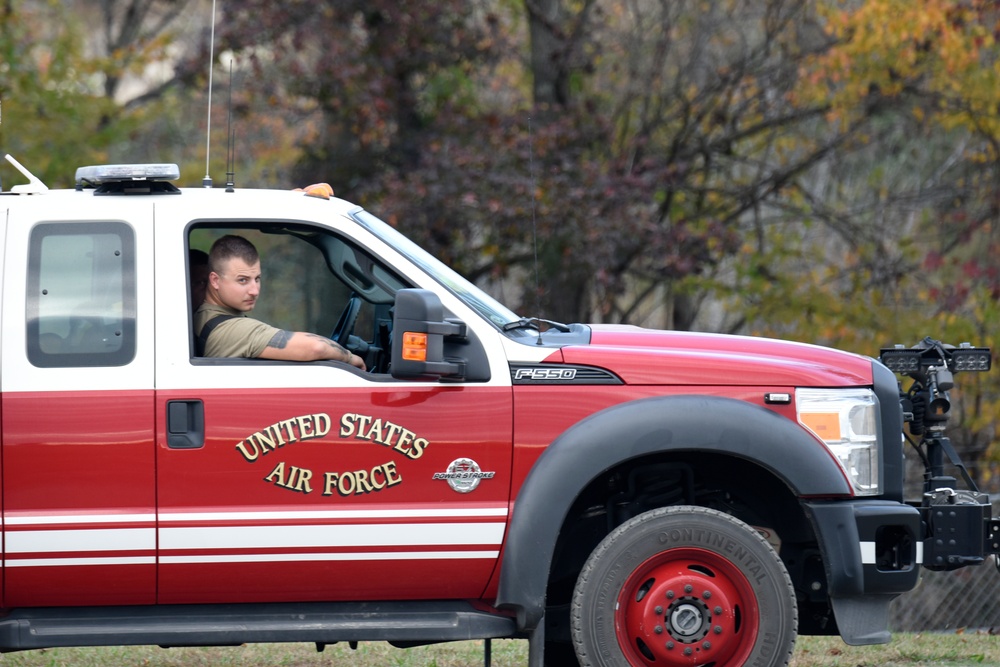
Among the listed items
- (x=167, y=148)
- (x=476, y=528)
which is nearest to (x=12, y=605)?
(x=476, y=528)

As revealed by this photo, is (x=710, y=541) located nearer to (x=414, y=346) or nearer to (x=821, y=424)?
(x=821, y=424)

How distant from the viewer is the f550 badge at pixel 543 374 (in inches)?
182

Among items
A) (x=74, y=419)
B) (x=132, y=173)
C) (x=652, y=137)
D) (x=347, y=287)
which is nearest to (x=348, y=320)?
(x=347, y=287)

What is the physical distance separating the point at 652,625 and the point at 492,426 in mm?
945

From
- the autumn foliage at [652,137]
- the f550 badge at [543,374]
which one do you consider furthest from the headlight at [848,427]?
the autumn foliage at [652,137]

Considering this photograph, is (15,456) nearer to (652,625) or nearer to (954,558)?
(652,625)

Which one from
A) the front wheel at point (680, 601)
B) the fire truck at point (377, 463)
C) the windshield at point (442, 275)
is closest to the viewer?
the fire truck at point (377, 463)

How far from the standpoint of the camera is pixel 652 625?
4660 millimetres

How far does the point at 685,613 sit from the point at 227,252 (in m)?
2.17

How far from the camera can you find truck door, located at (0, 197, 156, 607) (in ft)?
14.4

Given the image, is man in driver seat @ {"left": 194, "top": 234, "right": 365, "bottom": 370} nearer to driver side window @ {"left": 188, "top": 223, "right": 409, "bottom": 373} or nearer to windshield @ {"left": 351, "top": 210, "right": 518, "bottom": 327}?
driver side window @ {"left": 188, "top": 223, "right": 409, "bottom": 373}

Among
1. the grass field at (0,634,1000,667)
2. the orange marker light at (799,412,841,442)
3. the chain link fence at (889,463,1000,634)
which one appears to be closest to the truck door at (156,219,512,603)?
the orange marker light at (799,412,841,442)

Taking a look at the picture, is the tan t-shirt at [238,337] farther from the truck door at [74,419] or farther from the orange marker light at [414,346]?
the orange marker light at [414,346]

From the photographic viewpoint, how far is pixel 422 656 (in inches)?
251
